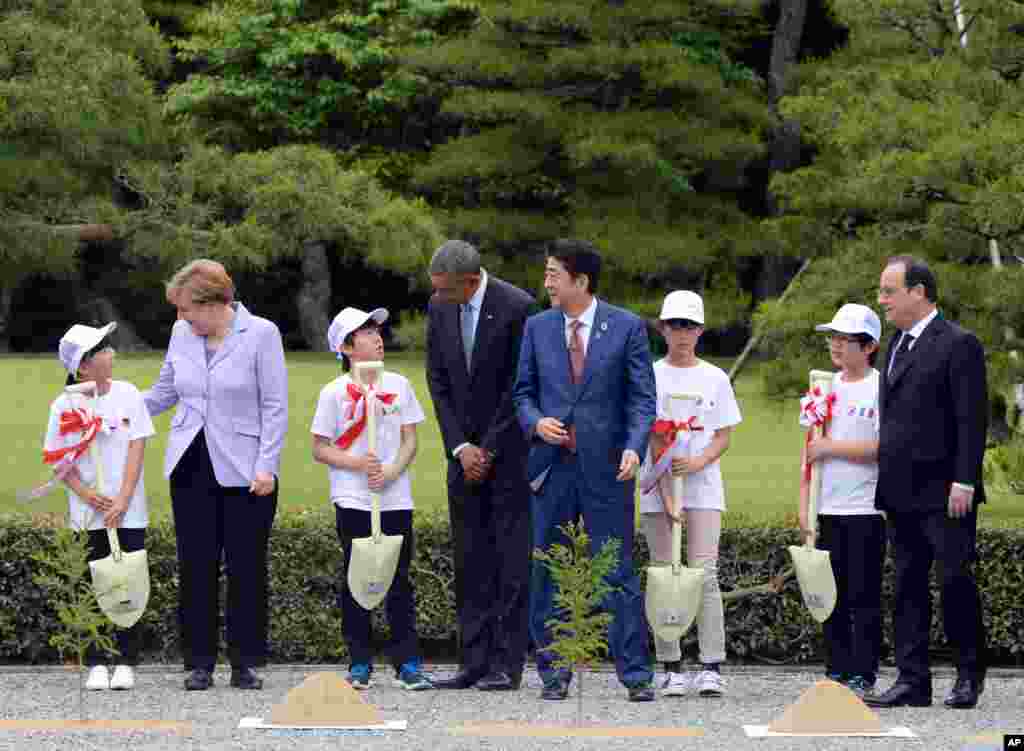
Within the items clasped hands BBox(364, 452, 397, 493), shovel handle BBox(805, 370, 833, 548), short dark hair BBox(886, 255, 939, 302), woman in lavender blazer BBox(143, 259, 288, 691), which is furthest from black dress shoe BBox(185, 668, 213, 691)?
short dark hair BBox(886, 255, 939, 302)

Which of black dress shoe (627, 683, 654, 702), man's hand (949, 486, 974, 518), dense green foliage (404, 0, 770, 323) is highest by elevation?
dense green foliage (404, 0, 770, 323)

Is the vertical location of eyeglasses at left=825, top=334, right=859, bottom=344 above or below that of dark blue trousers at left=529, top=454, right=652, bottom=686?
above

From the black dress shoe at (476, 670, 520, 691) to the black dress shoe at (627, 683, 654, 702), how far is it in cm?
54

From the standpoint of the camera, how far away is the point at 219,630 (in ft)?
30.4

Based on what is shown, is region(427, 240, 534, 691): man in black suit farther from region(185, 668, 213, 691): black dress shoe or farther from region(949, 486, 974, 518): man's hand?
region(949, 486, 974, 518): man's hand

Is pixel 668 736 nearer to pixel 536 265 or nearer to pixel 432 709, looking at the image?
pixel 432 709

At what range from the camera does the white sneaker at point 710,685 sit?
8.32m

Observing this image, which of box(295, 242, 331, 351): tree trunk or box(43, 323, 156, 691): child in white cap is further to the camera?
box(295, 242, 331, 351): tree trunk

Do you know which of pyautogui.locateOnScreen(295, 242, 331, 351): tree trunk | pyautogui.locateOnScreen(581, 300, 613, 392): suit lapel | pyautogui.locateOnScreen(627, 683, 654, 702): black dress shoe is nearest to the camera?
pyautogui.locateOnScreen(627, 683, 654, 702): black dress shoe

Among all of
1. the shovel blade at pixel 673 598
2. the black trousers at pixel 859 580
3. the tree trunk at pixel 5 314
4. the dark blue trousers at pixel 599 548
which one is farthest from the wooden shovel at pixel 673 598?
the tree trunk at pixel 5 314

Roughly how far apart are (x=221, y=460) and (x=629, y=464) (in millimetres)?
1702

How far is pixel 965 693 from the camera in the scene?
7992mm

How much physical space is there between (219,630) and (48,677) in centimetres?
81

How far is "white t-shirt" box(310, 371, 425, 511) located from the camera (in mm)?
8586
